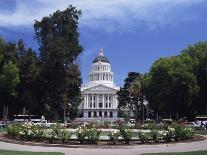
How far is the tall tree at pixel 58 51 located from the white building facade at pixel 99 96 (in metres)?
113

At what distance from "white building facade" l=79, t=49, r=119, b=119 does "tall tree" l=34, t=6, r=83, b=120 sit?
113183 mm

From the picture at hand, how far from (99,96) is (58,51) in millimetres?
123883

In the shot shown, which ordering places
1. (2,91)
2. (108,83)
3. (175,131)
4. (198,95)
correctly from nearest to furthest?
1. (175,131)
2. (2,91)
3. (198,95)
4. (108,83)

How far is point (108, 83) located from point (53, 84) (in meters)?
126

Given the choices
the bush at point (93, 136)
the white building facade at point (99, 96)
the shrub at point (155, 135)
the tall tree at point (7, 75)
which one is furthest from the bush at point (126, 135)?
the white building facade at point (99, 96)

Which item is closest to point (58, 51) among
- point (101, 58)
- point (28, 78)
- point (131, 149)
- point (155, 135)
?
point (28, 78)

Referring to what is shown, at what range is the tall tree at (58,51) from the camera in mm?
65188

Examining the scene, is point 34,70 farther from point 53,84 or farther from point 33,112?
point 33,112

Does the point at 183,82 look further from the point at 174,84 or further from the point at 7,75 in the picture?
the point at 7,75

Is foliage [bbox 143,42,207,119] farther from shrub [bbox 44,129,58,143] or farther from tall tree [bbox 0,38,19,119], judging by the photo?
shrub [bbox 44,129,58,143]

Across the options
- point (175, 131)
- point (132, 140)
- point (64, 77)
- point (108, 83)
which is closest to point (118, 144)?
point (132, 140)

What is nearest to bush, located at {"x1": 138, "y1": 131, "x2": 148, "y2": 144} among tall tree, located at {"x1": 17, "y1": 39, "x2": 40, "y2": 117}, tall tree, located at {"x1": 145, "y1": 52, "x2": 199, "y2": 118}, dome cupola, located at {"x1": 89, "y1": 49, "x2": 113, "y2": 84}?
tall tree, located at {"x1": 145, "y1": 52, "x2": 199, "y2": 118}

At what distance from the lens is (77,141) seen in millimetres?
26562

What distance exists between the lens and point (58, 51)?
6400cm
